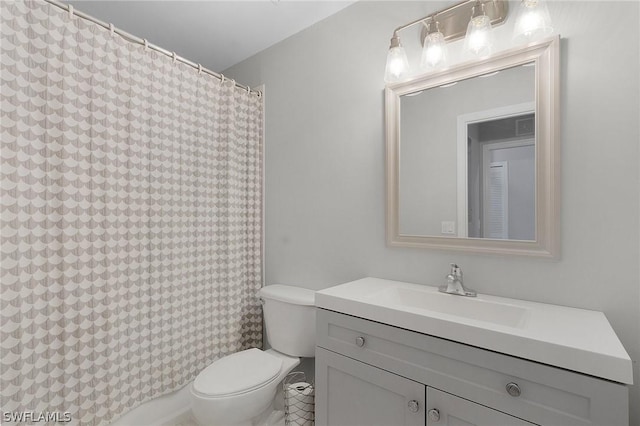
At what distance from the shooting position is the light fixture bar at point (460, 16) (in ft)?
4.23

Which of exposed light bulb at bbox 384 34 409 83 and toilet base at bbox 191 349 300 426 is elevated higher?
exposed light bulb at bbox 384 34 409 83

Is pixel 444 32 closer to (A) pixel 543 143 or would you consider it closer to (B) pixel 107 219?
(A) pixel 543 143

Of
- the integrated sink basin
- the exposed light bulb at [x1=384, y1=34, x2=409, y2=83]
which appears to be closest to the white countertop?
the integrated sink basin

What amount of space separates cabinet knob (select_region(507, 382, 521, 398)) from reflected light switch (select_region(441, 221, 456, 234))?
69 cm

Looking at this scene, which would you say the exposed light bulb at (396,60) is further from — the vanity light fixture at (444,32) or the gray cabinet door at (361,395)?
the gray cabinet door at (361,395)

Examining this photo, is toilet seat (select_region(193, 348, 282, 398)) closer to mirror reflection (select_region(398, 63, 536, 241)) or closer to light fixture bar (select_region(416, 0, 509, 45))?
mirror reflection (select_region(398, 63, 536, 241))

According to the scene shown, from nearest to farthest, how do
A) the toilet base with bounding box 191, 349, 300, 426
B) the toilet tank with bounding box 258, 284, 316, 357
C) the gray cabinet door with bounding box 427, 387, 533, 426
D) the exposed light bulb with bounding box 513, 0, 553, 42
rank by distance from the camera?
the gray cabinet door with bounding box 427, 387, 533, 426 → the exposed light bulb with bounding box 513, 0, 553, 42 → the toilet base with bounding box 191, 349, 300, 426 → the toilet tank with bounding box 258, 284, 316, 357

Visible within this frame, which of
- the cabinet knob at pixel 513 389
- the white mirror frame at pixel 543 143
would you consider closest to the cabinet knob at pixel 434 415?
the cabinet knob at pixel 513 389

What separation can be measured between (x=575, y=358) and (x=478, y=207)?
0.71m

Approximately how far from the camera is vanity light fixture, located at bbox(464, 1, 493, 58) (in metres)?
1.26

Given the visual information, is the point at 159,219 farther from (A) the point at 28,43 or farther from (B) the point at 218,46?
(B) the point at 218,46

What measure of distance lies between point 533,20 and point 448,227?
89cm

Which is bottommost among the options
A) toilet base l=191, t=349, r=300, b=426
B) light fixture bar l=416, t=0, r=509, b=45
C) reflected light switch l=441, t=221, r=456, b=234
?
toilet base l=191, t=349, r=300, b=426

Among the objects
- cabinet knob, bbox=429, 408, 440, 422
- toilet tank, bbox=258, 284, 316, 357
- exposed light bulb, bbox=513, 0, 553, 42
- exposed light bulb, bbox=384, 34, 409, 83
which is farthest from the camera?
toilet tank, bbox=258, 284, 316, 357
